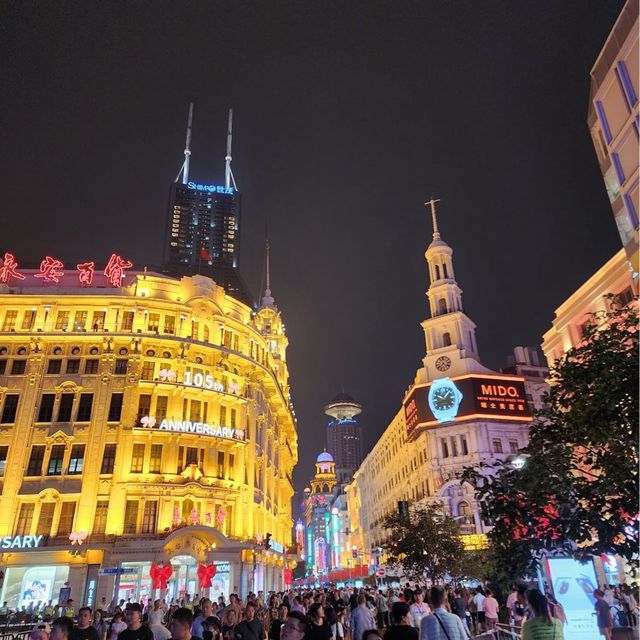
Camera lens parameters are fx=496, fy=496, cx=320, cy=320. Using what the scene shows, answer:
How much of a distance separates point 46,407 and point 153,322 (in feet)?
34.1

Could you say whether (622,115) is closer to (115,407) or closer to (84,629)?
(84,629)

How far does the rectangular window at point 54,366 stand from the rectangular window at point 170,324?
339 inches

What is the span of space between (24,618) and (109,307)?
23040mm

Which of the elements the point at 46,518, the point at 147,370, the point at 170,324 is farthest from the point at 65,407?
the point at 170,324

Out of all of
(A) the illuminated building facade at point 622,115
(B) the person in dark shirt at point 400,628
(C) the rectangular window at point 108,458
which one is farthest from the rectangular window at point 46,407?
(A) the illuminated building facade at point 622,115

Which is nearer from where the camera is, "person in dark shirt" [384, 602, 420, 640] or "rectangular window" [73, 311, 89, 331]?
"person in dark shirt" [384, 602, 420, 640]

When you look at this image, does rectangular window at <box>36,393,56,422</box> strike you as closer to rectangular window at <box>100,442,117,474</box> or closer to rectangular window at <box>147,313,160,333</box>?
rectangular window at <box>100,442,117,474</box>

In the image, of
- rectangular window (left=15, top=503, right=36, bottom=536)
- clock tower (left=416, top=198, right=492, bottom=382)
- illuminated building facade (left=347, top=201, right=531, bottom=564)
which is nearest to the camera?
rectangular window (left=15, top=503, right=36, bottom=536)

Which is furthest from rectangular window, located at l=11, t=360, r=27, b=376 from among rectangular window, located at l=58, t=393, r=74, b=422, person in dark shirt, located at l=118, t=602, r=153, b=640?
person in dark shirt, located at l=118, t=602, r=153, b=640

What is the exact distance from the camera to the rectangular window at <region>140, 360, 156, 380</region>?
1593 inches

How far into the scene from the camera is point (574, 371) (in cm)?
1048

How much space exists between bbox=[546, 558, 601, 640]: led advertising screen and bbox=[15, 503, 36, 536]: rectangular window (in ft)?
113

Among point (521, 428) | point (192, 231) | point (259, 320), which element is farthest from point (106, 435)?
point (192, 231)

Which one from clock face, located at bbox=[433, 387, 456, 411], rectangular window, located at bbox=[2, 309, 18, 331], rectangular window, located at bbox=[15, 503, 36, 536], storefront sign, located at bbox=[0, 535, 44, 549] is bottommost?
storefront sign, located at bbox=[0, 535, 44, 549]
